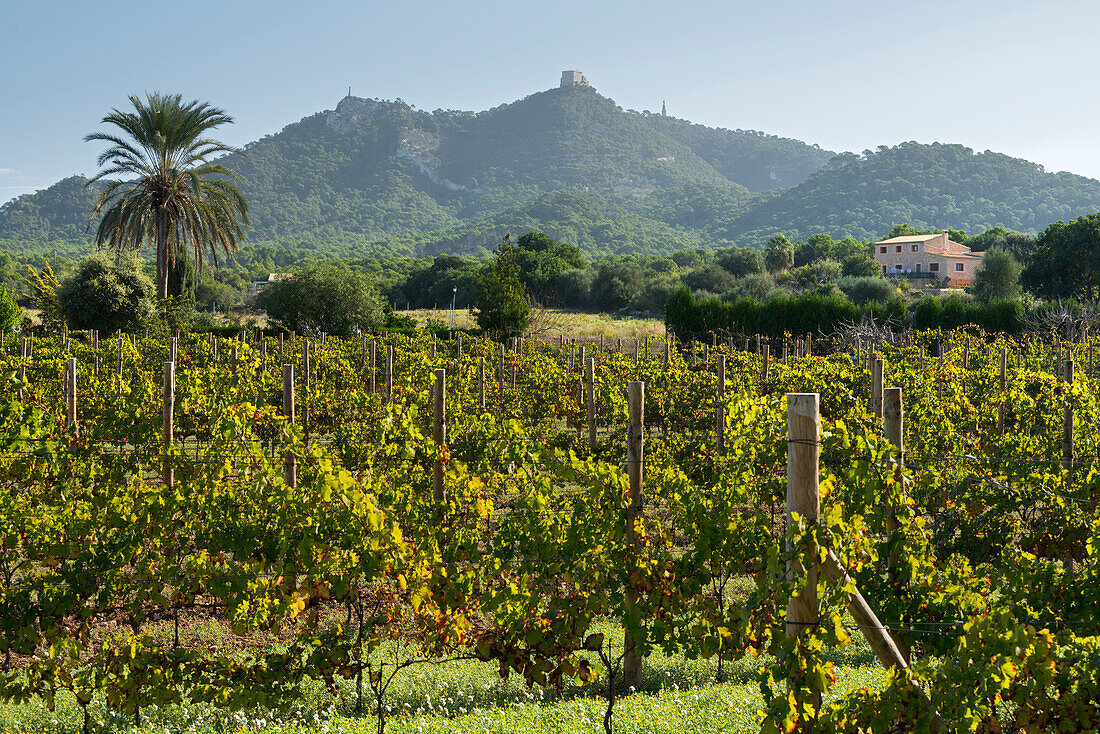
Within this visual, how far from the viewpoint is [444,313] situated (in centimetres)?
5275

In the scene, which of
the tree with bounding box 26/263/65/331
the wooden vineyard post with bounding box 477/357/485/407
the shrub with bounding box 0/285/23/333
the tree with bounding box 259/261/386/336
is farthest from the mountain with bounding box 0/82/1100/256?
the wooden vineyard post with bounding box 477/357/485/407

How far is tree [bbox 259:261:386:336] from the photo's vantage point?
30.7m

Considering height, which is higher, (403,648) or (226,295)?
(226,295)

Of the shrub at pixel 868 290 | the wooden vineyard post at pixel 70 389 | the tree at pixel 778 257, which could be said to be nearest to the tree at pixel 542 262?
the tree at pixel 778 257

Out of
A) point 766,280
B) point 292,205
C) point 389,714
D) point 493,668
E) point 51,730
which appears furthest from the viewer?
point 292,205

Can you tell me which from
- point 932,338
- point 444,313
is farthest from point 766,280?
point 932,338

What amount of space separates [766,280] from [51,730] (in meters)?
50.5

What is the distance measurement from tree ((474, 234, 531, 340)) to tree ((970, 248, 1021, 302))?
86.2 feet

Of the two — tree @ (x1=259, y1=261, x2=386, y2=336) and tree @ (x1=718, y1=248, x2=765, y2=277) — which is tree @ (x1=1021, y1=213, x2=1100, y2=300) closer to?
tree @ (x1=718, y1=248, x2=765, y2=277)

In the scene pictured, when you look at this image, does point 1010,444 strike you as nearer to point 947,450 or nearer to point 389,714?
point 947,450

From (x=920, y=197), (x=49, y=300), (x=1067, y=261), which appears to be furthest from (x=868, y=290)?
(x=920, y=197)

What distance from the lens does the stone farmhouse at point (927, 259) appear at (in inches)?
2547

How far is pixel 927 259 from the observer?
66125 millimetres

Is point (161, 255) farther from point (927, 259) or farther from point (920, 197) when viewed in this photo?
point (920, 197)
